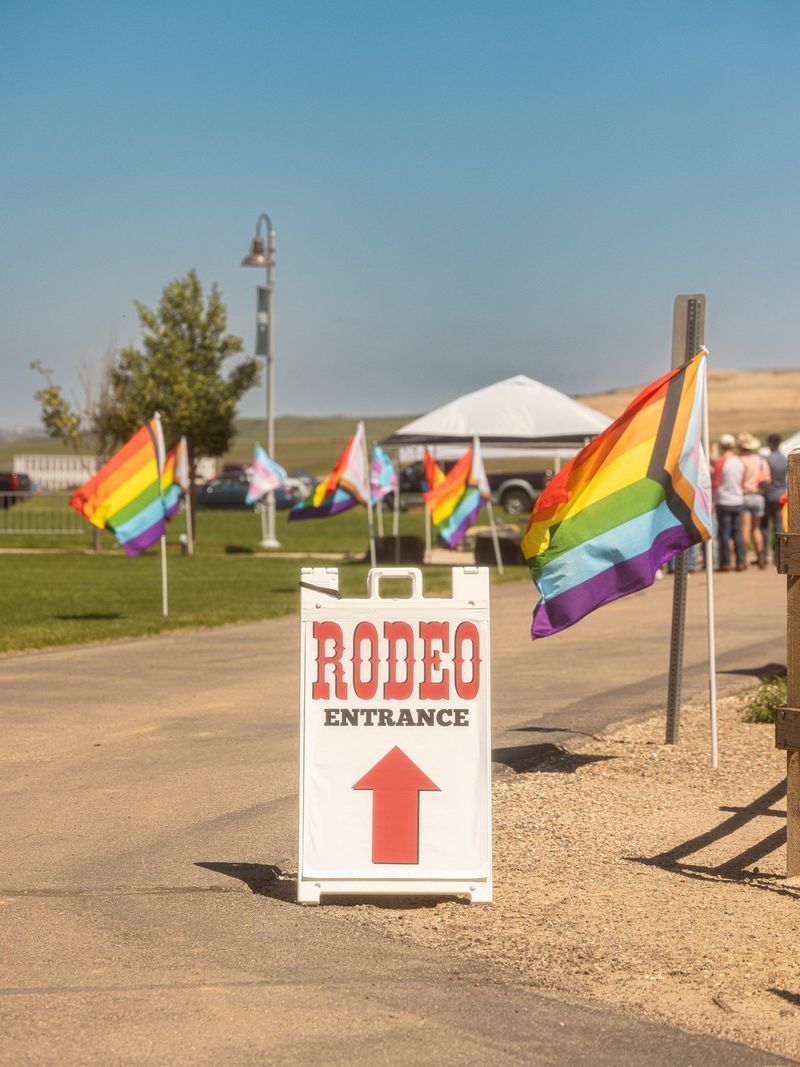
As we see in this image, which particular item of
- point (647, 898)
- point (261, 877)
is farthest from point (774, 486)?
point (261, 877)

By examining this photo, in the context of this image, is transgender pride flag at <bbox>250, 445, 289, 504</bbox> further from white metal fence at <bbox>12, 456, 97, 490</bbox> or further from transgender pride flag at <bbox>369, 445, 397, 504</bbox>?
white metal fence at <bbox>12, 456, 97, 490</bbox>

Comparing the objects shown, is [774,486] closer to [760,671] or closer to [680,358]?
[760,671]

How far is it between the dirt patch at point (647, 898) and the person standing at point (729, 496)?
46.8ft

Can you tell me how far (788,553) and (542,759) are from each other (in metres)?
2.90

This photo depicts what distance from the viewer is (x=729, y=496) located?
73.5 ft

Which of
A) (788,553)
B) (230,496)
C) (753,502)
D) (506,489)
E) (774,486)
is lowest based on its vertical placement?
(788,553)

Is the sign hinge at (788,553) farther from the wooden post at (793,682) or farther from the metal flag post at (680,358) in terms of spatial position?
the metal flag post at (680,358)

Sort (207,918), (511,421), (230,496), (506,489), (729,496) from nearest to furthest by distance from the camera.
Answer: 1. (207,918)
2. (729,496)
3. (511,421)
4. (506,489)
5. (230,496)

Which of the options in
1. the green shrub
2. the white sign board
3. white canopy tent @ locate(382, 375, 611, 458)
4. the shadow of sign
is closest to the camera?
the white sign board

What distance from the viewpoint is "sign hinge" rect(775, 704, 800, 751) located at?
571 cm

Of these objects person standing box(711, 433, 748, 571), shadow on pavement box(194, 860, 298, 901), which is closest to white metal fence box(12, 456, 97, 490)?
person standing box(711, 433, 748, 571)

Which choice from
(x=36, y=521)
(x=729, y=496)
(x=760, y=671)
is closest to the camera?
(x=760, y=671)

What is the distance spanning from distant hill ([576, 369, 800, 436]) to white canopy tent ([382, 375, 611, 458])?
256 ft

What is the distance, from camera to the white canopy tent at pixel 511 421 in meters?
25.1
